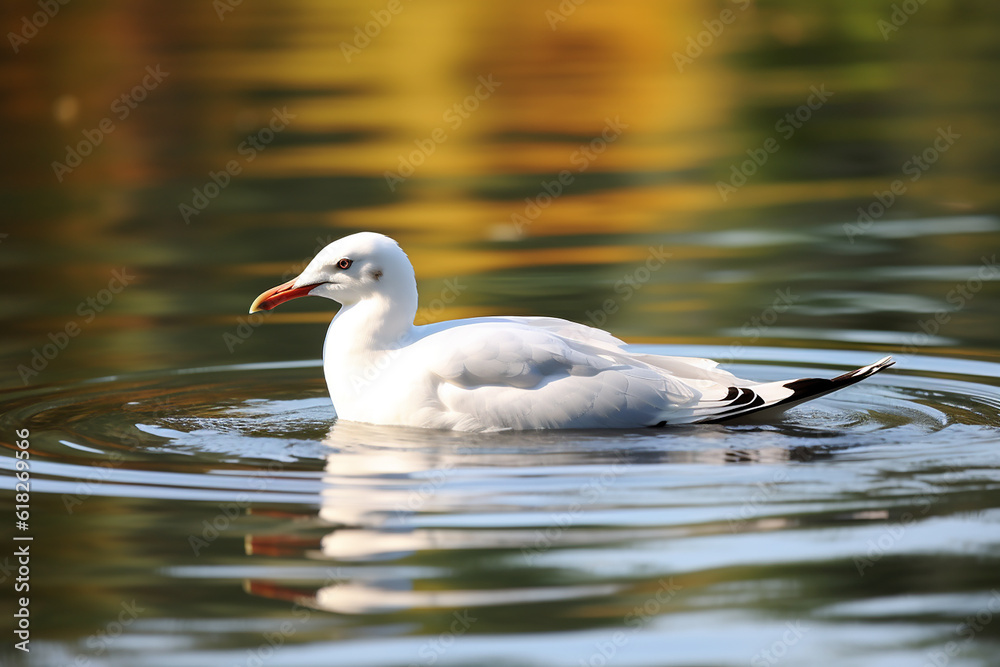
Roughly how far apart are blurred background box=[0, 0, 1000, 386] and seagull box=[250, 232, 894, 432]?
1963mm

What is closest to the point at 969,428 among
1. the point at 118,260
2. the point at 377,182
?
the point at 118,260

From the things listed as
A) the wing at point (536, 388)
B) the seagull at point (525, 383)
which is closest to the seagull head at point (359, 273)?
the seagull at point (525, 383)

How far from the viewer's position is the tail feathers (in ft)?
25.0

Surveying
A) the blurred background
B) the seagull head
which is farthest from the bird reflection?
the blurred background

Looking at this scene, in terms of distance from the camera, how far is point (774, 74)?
904 inches

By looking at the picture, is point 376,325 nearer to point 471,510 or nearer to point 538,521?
point 471,510

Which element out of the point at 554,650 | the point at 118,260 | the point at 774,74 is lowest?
the point at 554,650

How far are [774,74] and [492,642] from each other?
18763 millimetres

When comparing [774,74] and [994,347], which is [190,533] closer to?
[994,347]

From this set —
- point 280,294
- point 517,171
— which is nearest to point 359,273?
point 280,294

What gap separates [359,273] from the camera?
27.5 feet

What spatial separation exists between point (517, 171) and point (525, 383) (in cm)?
885

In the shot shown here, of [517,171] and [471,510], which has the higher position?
[517,171]

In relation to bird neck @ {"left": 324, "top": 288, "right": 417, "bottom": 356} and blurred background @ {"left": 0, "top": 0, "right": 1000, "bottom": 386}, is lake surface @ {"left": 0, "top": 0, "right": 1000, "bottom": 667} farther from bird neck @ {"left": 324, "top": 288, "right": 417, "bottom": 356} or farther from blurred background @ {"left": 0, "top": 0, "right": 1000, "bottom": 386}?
bird neck @ {"left": 324, "top": 288, "right": 417, "bottom": 356}
